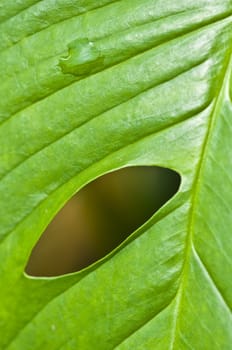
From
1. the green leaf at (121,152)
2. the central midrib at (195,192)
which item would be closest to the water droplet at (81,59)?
the green leaf at (121,152)

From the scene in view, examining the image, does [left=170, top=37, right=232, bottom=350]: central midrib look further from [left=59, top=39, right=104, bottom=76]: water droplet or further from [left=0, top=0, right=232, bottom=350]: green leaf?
[left=59, top=39, right=104, bottom=76]: water droplet

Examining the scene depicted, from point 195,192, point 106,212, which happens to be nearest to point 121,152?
point 195,192

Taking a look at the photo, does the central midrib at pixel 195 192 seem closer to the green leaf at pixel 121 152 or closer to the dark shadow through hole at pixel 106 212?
the green leaf at pixel 121 152

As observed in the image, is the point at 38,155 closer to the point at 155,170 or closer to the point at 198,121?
the point at 198,121

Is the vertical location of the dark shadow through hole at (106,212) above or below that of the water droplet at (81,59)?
below

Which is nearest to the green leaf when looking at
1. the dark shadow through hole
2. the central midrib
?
the central midrib

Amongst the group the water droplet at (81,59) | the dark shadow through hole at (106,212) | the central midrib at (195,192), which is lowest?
the dark shadow through hole at (106,212)

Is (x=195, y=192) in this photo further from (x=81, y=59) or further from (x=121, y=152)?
(x=81, y=59)
